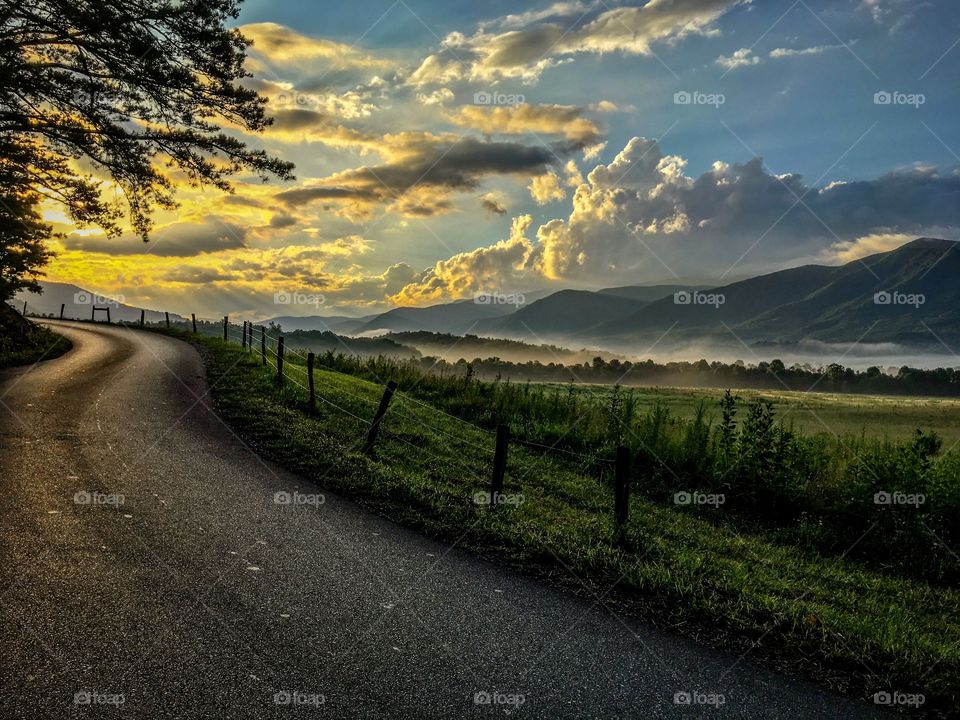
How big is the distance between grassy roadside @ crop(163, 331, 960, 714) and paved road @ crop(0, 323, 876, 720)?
1.88 feet

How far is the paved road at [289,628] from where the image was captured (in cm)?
514

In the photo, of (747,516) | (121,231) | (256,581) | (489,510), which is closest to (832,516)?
(747,516)

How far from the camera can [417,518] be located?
9.89 m

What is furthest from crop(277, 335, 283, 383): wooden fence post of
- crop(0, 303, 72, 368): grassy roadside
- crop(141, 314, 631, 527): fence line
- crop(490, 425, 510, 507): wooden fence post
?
crop(490, 425, 510, 507): wooden fence post

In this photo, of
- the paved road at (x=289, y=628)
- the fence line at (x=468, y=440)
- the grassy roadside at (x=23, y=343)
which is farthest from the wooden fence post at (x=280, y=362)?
the grassy roadside at (x=23, y=343)

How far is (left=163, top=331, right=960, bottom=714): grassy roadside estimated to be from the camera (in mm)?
6721

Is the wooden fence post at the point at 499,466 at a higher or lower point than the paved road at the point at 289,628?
higher

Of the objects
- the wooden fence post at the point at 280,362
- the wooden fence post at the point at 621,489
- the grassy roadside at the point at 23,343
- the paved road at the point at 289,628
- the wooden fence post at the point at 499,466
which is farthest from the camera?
the grassy roadside at the point at 23,343

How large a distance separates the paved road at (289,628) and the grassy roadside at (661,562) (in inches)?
22.6

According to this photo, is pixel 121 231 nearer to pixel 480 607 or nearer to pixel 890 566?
pixel 480 607

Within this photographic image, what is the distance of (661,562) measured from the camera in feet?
29.0

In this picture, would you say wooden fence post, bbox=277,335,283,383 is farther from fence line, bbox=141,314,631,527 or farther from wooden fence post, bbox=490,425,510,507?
wooden fence post, bbox=490,425,510,507

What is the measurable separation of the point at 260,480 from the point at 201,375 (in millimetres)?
13392

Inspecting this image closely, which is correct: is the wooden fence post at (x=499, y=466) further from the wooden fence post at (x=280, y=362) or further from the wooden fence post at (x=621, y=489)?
the wooden fence post at (x=280, y=362)
